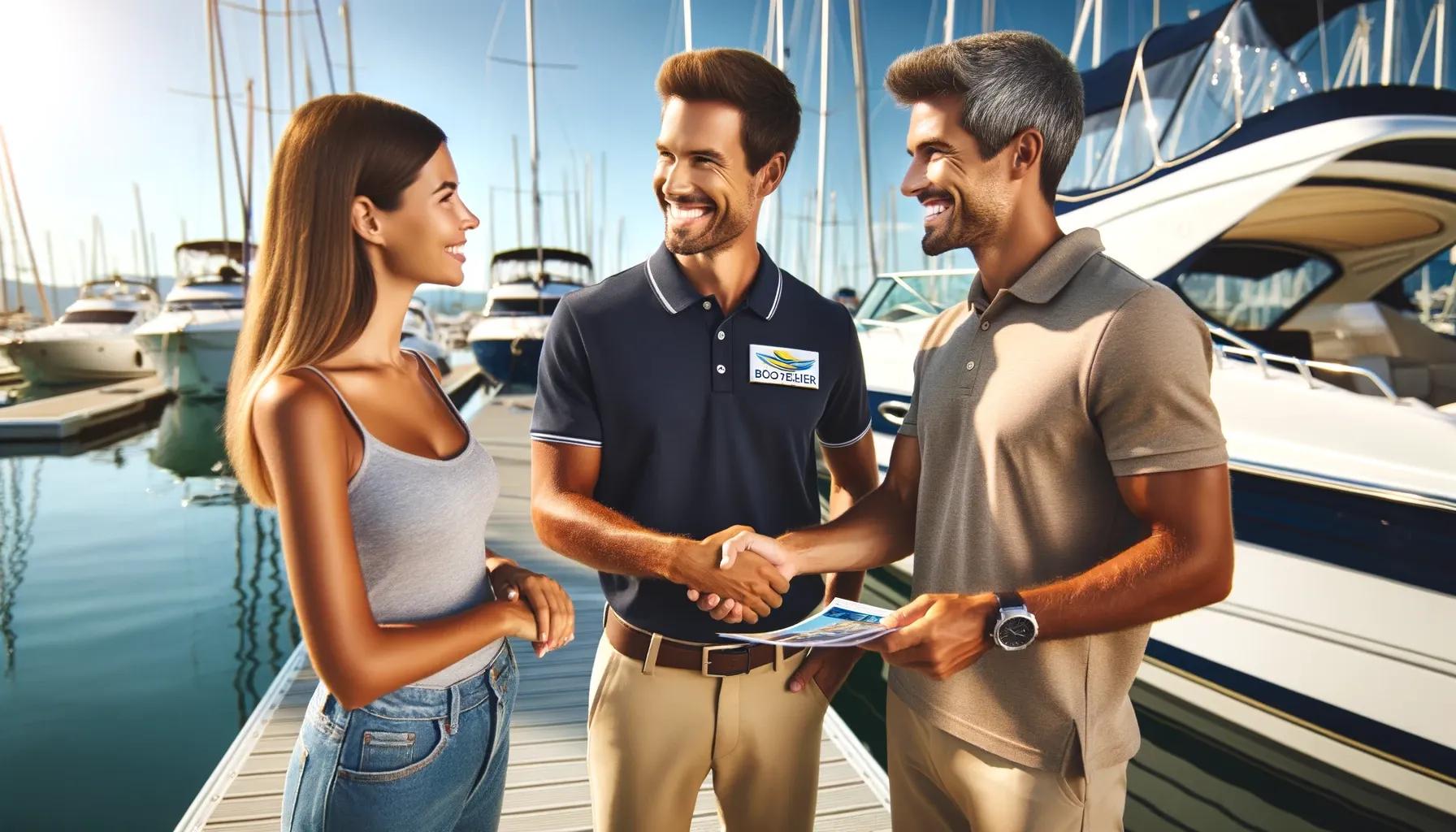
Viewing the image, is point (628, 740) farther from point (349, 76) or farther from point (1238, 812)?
point (349, 76)

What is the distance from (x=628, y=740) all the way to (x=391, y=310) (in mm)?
1049

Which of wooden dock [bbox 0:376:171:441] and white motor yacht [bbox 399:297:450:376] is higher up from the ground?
white motor yacht [bbox 399:297:450:376]

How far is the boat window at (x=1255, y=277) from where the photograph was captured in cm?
567

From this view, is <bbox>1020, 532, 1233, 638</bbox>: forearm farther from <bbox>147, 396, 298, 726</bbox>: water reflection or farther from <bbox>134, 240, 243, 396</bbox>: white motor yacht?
<bbox>134, 240, 243, 396</bbox>: white motor yacht

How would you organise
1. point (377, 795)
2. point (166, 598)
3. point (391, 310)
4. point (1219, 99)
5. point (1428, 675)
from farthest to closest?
point (166, 598) → point (1219, 99) → point (1428, 675) → point (391, 310) → point (377, 795)

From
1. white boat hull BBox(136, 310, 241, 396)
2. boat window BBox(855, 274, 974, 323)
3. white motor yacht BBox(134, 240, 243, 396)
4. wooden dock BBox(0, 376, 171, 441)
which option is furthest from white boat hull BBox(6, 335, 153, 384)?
boat window BBox(855, 274, 974, 323)

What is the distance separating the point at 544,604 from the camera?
1.34 meters

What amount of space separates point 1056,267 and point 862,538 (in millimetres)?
720

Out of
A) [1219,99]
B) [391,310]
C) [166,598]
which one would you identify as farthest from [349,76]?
[391,310]

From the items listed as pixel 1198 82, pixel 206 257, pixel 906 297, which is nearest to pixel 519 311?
pixel 206 257

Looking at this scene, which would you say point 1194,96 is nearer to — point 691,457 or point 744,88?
point 744,88

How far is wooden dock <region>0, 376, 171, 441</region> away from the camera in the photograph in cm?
1259

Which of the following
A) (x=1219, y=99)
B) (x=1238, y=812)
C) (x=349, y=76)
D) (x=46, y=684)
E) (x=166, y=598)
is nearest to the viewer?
(x=1238, y=812)

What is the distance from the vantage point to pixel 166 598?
6.77 metres
